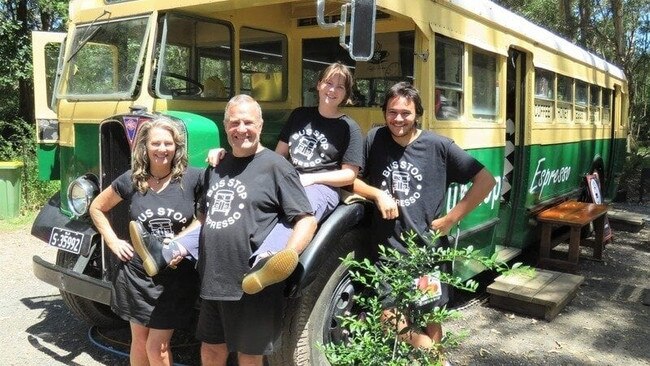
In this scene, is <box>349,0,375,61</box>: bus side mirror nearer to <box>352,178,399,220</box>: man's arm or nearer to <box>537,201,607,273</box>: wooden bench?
<box>352,178,399,220</box>: man's arm

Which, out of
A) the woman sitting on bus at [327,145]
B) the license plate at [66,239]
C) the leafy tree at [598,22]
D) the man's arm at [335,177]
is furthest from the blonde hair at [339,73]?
the leafy tree at [598,22]

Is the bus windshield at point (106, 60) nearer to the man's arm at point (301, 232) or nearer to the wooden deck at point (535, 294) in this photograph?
the man's arm at point (301, 232)

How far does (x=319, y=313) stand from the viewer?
323 centimetres

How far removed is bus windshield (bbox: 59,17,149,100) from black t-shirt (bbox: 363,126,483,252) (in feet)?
6.09

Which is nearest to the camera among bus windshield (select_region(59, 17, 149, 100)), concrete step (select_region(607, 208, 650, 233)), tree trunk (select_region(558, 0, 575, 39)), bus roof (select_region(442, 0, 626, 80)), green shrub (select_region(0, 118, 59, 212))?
bus windshield (select_region(59, 17, 149, 100))

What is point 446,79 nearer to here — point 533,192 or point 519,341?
point 519,341

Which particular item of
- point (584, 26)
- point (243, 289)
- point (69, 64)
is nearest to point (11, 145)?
point (69, 64)

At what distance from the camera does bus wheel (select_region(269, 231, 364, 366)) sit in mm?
3150

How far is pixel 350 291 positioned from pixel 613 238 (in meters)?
6.50

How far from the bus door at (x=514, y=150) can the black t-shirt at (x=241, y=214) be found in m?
3.54

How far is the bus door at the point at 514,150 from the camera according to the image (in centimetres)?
569

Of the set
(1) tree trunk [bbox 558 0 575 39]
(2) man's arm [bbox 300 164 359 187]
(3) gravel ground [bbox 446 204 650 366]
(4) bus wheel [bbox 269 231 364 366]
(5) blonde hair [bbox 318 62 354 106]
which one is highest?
(1) tree trunk [bbox 558 0 575 39]

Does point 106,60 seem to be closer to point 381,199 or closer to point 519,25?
point 381,199

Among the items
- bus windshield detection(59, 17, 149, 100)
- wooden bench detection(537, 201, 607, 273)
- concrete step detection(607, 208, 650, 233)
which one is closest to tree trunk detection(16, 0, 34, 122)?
bus windshield detection(59, 17, 149, 100)
